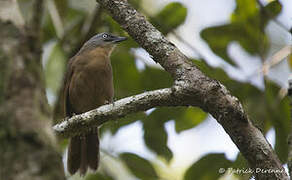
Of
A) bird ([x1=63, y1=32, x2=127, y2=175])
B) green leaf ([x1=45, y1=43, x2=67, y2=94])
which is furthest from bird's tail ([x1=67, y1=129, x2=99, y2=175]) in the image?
green leaf ([x1=45, y1=43, x2=67, y2=94])

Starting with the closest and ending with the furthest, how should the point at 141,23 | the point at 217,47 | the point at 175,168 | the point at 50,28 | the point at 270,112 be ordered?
the point at 141,23, the point at 270,112, the point at 217,47, the point at 50,28, the point at 175,168

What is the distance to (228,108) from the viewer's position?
2877 mm

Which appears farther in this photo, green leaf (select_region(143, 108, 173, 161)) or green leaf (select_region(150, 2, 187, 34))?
green leaf (select_region(150, 2, 187, 34))

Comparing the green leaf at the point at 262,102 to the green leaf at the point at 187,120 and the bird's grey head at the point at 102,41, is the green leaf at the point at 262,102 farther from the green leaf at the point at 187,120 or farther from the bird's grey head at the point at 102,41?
the bird's grey head at the point at 102,41

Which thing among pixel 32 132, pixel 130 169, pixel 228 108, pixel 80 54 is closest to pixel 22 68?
pixel 32 132

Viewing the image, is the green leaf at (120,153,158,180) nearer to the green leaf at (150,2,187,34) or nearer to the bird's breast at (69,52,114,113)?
the green leaf at (150,2,187,34)

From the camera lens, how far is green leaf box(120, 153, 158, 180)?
4.11 m

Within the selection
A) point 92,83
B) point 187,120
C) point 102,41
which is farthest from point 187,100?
point 102,41

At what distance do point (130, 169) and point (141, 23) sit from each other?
1.41 m

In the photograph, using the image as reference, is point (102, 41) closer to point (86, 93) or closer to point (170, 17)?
point (86, 93)

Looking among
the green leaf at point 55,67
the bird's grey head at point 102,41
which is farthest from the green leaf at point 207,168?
the bird's grey head at point 102,41

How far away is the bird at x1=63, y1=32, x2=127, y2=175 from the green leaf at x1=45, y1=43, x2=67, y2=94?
26.3 inches

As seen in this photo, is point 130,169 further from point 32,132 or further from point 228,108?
point 32,132

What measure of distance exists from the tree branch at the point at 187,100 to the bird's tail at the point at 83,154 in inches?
79.7
